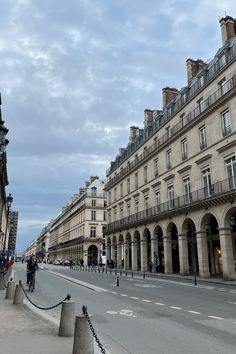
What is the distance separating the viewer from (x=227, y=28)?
3331 centimetres

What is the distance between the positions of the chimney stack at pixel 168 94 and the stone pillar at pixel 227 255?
72.8ft

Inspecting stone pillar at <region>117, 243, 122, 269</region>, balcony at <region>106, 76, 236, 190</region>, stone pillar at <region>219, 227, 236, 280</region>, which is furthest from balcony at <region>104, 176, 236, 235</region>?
stone pillar at <region>117, 243, 122, 269</region>

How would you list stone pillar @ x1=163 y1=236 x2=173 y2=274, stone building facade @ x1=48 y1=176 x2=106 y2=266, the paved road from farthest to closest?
stone building facade @ x1=48 y1=176 x2=106 y2=266 < stone pillar @ x1=163 y1=236 x2=173 y2=274 < the paved road

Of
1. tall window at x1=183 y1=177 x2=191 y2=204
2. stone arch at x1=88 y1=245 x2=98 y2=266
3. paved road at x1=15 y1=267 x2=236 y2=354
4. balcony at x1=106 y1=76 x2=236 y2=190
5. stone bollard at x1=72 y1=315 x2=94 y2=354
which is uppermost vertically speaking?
balcony at x1=106 y1=76 x2=236 y2=190

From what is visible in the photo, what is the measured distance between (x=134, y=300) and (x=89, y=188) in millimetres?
70760

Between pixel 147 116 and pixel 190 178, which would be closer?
pixel 190 178


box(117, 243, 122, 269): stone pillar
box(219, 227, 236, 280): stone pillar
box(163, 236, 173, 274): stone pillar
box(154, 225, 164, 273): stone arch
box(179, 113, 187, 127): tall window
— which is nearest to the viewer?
box(219, 227, 236, 280): stone pillar

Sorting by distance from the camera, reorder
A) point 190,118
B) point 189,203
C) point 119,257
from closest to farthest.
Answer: point 189,203
point 190,118
point 119,257

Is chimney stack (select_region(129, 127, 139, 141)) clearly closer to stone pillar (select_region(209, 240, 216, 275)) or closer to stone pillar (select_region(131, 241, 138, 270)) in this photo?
stone pillar (select_region(131, 241, 138, 270))

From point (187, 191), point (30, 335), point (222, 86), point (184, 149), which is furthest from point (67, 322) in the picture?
point (184, 149)

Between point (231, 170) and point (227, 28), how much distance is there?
15023 mm

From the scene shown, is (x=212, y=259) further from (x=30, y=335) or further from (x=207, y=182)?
(x=30, y=335)

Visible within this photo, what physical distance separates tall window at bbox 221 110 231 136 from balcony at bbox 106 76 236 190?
0.98 m

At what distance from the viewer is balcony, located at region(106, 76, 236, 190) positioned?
1083 inches
